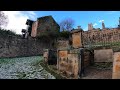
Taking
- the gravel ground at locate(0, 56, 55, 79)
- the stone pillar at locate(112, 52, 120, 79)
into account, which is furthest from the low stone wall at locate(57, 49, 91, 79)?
the stone pillar at locate(112, 52, 120, 79)

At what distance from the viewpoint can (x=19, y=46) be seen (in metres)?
13.3

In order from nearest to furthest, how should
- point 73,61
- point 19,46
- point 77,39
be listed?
point 73,61, point 77,39, point 19,46

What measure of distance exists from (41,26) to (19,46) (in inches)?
165

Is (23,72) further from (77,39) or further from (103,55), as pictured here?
(103,55)

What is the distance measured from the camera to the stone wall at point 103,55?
6160 mm

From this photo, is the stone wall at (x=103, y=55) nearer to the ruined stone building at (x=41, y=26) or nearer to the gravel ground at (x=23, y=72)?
the gravel ground at (x=23, y=72)

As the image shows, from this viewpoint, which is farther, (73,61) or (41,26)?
(41,26)

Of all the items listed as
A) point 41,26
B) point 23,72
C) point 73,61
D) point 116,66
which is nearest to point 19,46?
point 41,26

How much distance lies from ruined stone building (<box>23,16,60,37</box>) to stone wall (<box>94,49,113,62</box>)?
1030 cm

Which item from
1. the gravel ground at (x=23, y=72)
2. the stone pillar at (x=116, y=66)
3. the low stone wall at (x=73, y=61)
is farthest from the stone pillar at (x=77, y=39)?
the stone pillar at (x=116, y=66)

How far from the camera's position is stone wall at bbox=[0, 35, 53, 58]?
1239cm
